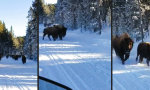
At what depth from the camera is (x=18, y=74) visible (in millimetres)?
7672

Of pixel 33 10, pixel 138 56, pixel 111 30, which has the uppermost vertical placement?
pixel 33 10

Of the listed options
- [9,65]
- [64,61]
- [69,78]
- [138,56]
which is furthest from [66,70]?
[9,65]

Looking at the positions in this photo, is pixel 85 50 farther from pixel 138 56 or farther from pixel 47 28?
pixel 138 56

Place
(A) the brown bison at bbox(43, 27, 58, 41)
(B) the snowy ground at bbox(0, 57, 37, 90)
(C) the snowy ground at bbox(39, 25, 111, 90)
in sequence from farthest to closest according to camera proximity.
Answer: (B) the snowy ground at bbox(0, 57, 37, 90)
(A) the brown bison at bbox(43, 27, 58, 41)
(C) the snowy ground at bbox(39, 25, 111, 90)

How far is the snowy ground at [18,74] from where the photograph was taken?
5.20 metres

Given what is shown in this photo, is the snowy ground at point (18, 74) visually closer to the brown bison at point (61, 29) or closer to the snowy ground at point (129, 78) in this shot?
the brown bison at point (61, 29)

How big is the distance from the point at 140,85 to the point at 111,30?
0.96 metres

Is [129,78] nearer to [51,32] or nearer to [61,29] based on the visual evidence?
[61,29]

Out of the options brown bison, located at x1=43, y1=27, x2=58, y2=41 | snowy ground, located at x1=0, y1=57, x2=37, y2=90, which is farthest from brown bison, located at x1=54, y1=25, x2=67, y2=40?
snowy ground, located at x1=0, y1=57, x2=37, y2=90

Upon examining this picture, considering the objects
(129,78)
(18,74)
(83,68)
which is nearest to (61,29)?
(83,68)

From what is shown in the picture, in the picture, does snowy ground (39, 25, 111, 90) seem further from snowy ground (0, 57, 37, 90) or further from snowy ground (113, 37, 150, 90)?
snowy ground (0, 57, 37, 90)

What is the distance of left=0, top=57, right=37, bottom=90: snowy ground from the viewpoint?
17.1ft

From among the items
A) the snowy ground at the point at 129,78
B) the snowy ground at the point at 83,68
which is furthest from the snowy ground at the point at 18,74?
the snowy ground at the point at 129,78

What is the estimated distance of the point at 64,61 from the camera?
185 inches
